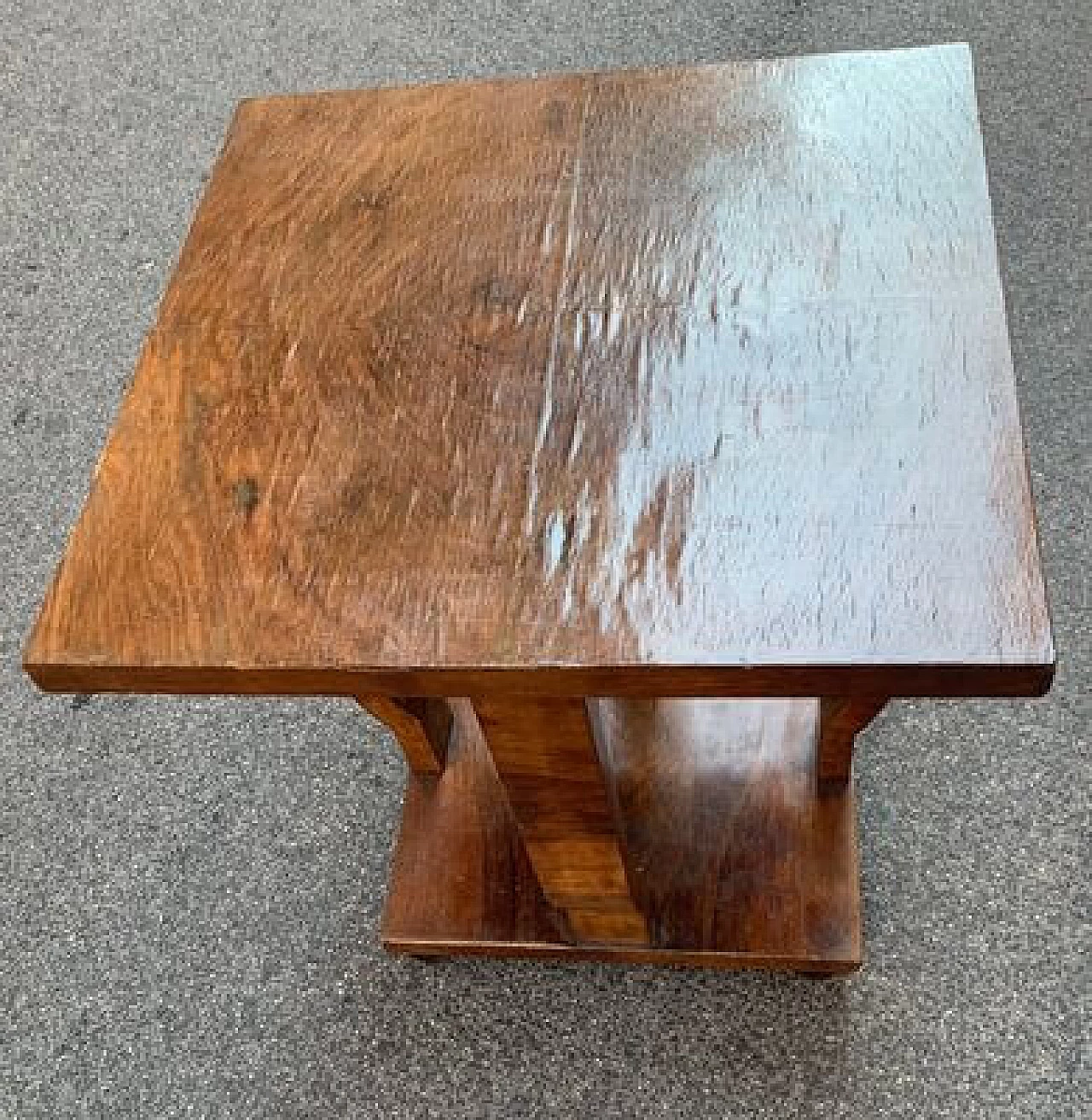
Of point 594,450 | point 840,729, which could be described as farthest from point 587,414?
point 840,729

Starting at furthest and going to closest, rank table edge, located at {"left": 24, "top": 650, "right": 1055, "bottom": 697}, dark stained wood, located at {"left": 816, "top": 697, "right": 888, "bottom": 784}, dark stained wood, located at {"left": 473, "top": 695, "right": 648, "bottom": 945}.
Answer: dark stained wood, located at {"left": 816, "top": 697, "right": 888, "bottom": 784} → dark stained wood, located at {"left": 473, "top": 695, "right": 648, "bottom": 945} → table edge, located at {"left": 24, "top": 650, "right": 1055, "bottom": 697}

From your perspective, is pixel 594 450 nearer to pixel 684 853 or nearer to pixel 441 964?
pixel 684 853

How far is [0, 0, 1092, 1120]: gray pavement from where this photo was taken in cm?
100

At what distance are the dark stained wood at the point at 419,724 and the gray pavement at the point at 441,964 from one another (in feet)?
0.34

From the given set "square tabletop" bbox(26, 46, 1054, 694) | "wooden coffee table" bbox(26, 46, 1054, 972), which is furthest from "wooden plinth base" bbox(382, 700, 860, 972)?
"square tabletop" bbox(26, 46, 1054, 694)

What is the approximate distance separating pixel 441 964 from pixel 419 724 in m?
0.22

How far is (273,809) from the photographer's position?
1169 millimetres

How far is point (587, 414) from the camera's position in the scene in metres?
0.72

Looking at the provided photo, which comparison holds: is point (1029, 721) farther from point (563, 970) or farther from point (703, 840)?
point (563, 970)

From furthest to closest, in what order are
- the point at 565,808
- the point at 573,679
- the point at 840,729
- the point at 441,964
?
1. the point at 441,964
2. the point at 840,729
3. the point at 565,808
4. the point at 573,679

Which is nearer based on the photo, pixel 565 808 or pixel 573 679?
pixel 573 679

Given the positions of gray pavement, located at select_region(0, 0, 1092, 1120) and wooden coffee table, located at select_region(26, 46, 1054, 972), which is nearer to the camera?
wooden coffee table, located at select_region(26, 46, 1054, 972)

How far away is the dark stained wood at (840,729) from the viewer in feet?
3.03

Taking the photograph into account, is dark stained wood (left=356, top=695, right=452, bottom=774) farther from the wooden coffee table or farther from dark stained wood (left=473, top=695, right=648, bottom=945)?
dark stained wood (left=473, top=695, right=648, bottom=945)
